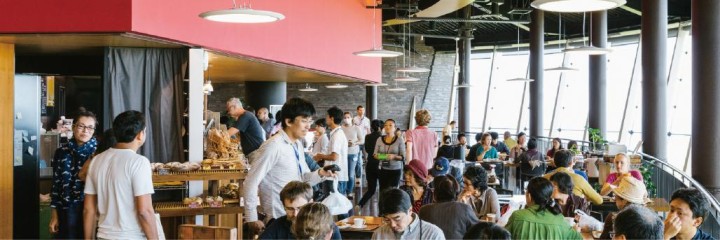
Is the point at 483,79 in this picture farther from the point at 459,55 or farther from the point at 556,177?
the point at 556,177

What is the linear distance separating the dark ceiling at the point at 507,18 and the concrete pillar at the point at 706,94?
19.4 ft

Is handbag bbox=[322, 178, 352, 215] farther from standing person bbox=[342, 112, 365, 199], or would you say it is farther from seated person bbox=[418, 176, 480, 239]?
standing person bbox=[342, 112, 365, 199]

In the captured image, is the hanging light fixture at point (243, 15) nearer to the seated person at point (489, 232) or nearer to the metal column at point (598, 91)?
the seated person at point (489, 232)

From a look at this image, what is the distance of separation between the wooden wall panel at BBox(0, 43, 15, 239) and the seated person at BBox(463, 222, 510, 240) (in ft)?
17.1

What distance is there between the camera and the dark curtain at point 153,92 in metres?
6.89

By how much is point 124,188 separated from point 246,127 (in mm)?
4001

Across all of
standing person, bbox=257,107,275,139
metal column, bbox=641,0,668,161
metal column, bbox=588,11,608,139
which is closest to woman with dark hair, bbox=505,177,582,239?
standing person, bbox=257,107,275,139

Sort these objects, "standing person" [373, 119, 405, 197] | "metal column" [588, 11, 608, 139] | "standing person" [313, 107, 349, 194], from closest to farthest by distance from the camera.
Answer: "standing person" [313, 107, 349, 194], "standing person" [373, 119, 405, 197], "metal column" [588, 11, 608, 139]

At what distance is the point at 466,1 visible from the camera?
510 inches

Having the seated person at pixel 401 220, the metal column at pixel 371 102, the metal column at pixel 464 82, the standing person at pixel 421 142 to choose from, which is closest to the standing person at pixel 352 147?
the standing person at pixel 421 142

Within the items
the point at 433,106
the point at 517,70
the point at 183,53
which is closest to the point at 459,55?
the point at 517,70

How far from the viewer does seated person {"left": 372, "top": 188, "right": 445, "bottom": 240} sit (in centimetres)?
381

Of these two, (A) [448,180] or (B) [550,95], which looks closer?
(A) [448,180]

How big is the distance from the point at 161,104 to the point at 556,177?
371 cm
